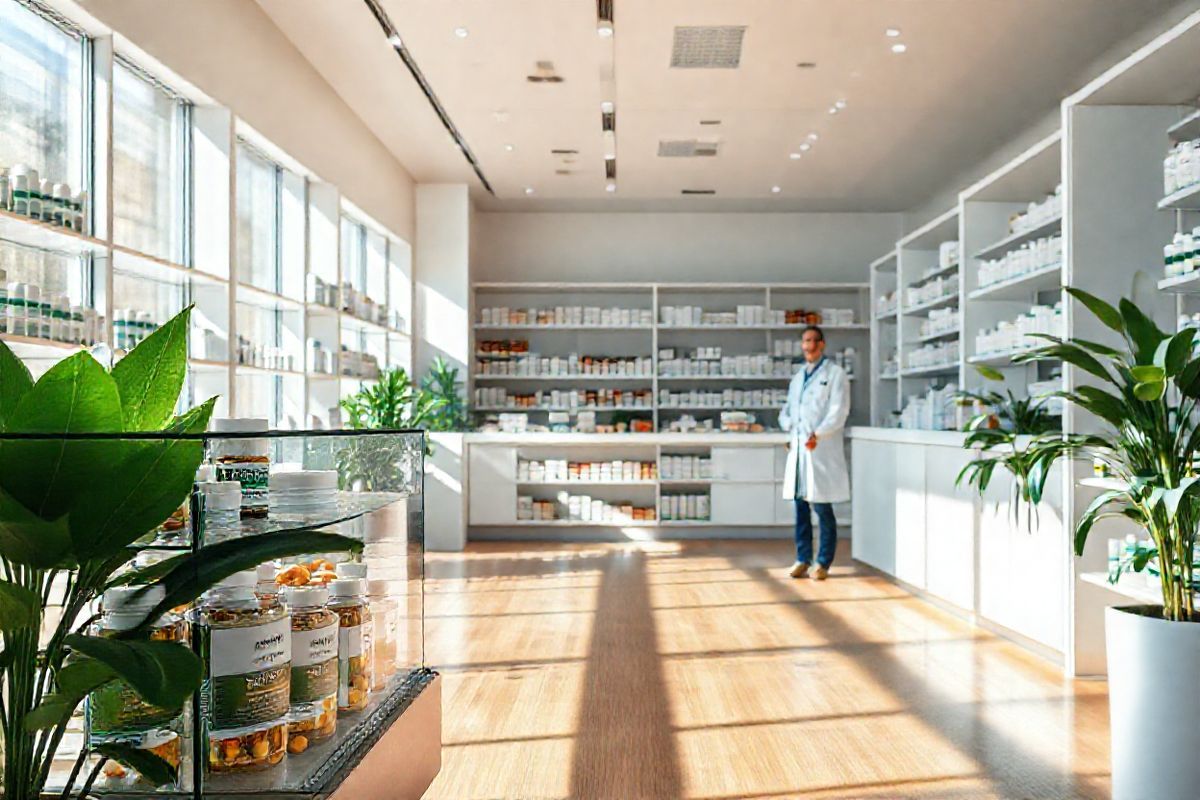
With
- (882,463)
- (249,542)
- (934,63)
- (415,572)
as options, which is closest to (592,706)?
(415,572)

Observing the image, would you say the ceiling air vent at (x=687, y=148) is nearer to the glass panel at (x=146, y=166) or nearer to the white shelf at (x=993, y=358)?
the white shelf at (x=993, y=358)

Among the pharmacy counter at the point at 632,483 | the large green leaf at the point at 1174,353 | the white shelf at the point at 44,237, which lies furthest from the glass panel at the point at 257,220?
the large green leaf at the point at 1174,353

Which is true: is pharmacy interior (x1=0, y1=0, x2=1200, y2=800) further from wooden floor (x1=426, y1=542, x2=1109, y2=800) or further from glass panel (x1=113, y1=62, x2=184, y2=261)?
wooden floor (x1=426, y1=542, x2=1109, y2=800)

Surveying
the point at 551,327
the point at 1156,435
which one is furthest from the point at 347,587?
the point at 551,327

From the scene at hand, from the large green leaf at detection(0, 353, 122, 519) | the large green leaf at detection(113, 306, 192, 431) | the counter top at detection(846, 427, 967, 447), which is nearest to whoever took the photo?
the large green leaf at detection(0, 353, 122, 519)

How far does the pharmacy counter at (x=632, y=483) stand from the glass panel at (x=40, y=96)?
577cm

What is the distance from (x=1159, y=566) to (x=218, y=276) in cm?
446

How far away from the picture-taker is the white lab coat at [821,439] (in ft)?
25.2

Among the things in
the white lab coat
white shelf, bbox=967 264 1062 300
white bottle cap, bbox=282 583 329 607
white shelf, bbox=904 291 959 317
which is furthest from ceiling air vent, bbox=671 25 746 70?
white bottle cap, bbox=282 583 329 607

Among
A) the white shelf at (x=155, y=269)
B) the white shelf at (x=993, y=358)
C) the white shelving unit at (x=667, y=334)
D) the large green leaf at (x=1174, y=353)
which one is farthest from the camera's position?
the white shelving unit at (x=667, y=334)

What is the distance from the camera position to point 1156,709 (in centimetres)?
285

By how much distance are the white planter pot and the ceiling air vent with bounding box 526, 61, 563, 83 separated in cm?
489

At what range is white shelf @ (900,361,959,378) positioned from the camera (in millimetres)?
7469

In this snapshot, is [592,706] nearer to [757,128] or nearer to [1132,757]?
[1132,757]
